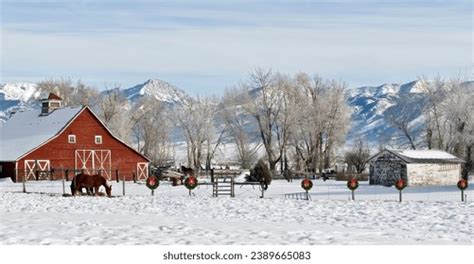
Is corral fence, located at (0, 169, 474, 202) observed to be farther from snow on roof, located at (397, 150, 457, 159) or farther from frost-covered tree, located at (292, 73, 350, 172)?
frost-covered tree, located at (292, 73, 350, 172)

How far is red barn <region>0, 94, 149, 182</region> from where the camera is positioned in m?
54.3

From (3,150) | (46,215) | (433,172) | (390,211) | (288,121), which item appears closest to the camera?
(46,215)

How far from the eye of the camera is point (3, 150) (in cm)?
5697

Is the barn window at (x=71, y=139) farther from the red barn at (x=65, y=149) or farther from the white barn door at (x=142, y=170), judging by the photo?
the white barn door at (x=142, y=170)

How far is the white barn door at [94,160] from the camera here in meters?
56.6

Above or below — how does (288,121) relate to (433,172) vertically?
above

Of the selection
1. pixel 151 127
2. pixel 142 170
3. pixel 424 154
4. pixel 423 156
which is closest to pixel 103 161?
pixel 142 170

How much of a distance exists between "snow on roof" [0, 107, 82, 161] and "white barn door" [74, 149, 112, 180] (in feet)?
8.85

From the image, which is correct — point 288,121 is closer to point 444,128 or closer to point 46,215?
point 444,128

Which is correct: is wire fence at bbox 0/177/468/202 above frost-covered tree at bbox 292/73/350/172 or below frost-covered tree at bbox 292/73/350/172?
below

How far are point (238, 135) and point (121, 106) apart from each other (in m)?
13.9

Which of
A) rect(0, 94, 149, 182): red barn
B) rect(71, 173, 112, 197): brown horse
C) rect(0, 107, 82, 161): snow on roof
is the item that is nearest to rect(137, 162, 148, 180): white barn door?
rect(0, 94, 149, 182): red barn

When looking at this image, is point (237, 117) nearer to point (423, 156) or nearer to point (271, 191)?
point (423, 156)
